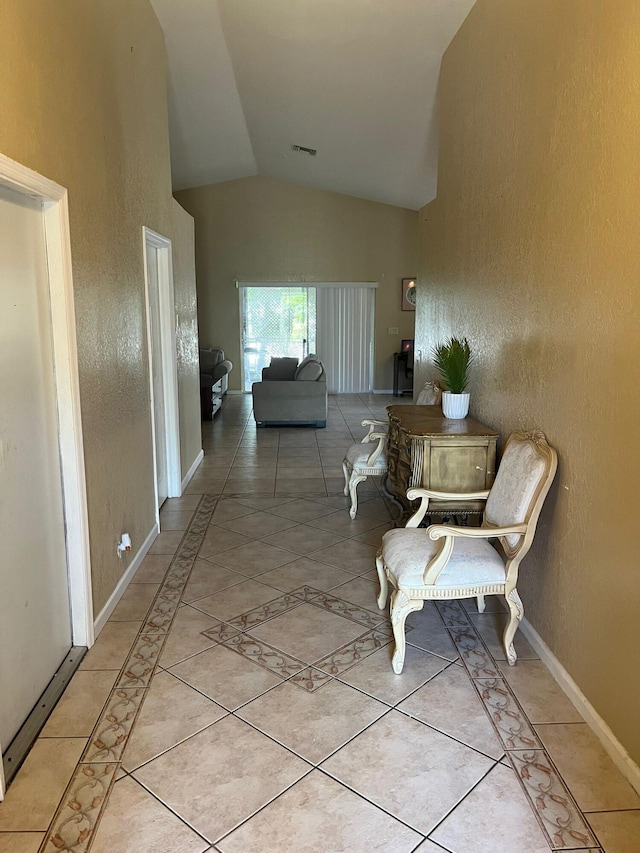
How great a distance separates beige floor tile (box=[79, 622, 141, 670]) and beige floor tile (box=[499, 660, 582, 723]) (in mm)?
1662

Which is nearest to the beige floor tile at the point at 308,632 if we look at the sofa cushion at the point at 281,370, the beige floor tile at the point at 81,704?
the beige floor tile at the point at 81,704

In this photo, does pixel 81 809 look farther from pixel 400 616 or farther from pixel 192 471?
pixel 192 471

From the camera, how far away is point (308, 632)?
279 centimetres

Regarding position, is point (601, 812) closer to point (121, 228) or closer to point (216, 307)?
point (121, 228)

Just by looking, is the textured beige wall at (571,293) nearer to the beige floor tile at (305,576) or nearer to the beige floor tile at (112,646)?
the beige floor tile at (305,576)

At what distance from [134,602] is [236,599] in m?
0.54

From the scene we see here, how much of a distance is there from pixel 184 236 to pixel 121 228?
220cm

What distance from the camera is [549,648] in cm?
252

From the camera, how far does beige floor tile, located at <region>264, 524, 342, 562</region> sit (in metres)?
3.82

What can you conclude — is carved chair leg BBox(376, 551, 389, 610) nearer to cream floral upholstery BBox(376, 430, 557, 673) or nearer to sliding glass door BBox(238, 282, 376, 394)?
cream floral upholstery BBox(376, 430, 557, 673)

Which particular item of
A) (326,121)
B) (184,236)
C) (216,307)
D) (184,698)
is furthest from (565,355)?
(216,307)

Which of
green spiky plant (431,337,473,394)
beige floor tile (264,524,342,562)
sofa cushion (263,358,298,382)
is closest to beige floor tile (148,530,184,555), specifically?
beige floor tile (264,524,342,562)

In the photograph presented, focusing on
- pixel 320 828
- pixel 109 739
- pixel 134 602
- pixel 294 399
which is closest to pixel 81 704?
pixel 109 739

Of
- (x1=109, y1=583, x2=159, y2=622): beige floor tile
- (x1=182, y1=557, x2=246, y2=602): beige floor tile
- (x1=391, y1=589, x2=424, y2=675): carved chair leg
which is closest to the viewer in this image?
(x1=391, y1=589, x2=424, y2=675): carved chair leg
